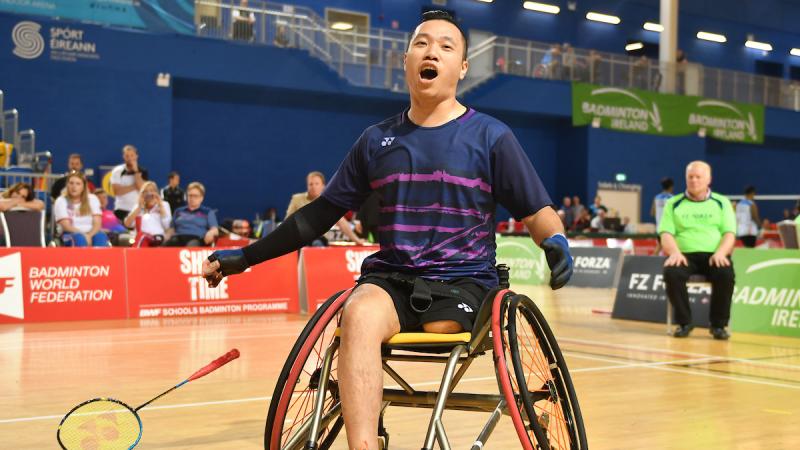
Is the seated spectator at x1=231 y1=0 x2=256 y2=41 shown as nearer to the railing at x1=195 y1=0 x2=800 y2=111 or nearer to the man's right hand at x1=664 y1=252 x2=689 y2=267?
the railing at x1=195 y1=0 x2=800 y2=111

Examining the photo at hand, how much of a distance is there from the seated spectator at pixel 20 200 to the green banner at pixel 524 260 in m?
8.45

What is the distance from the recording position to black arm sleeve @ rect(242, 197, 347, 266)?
3457mm

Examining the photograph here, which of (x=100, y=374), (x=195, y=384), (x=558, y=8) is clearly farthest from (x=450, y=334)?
(x=558, y=8)

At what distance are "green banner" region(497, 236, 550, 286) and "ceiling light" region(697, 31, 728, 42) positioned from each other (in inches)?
839

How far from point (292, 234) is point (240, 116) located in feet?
71.4

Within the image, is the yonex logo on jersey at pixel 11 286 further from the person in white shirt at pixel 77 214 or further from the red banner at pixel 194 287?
the person in white shirt at pixel 77 214

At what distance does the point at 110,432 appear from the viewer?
3.90m

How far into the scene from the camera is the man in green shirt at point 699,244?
9.18 m

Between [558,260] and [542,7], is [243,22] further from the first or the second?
[558,260]

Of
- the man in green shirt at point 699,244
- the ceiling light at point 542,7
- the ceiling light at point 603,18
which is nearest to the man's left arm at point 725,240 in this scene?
the man in green shirt at point 699,244

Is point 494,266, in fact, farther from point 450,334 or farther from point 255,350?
point 255,350

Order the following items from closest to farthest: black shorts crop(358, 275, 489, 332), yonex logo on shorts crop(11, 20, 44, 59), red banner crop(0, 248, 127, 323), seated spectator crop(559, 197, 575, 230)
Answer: black shorts crop(358, 275, 489, 332), red banner crop(0, 248, 127, 323), yonex logo on shorts crop(11, 20, 44, 59), seated spectator crop(559, 197, 575, 230)

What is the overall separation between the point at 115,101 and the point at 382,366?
65.6 feet

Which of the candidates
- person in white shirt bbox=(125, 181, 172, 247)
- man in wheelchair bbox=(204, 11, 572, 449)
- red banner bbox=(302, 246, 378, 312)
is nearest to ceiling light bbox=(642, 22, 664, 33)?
red banner bbox=(302, 246, 378, 312)
